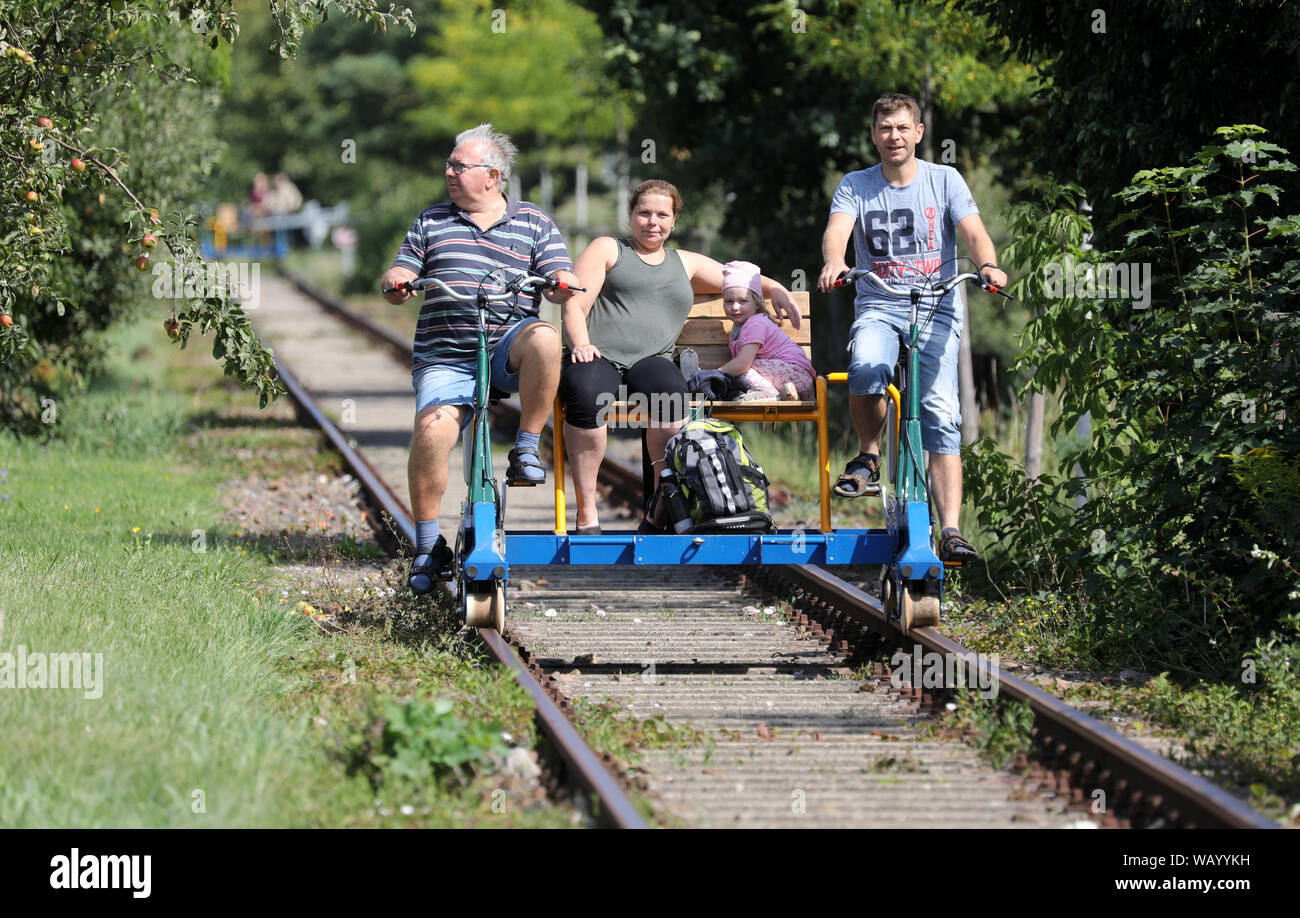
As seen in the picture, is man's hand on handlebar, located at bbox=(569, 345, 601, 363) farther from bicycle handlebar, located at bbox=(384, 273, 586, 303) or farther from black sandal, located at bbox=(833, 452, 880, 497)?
black sandal, located at bbox=(833, 452, 880, 497)

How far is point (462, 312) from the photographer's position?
24.5ft

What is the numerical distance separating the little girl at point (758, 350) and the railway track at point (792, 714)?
3.45ft

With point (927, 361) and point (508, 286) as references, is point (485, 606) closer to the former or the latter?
point (508, 286)

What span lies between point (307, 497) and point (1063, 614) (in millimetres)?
6193

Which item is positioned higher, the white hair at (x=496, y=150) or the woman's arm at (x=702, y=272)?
the white hair at (x=496, y=150)

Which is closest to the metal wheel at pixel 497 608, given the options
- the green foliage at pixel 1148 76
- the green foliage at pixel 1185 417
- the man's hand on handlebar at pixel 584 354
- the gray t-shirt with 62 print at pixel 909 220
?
the man's hand on handlebar at pixel 584 354

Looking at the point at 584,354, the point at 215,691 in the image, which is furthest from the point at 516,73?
the point at 215,691

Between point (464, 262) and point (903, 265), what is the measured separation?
2005mm

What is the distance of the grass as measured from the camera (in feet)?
15.4

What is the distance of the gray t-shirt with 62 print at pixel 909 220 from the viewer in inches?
293

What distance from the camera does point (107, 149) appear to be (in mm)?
8367

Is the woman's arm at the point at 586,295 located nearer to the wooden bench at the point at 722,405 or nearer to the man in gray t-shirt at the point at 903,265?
the wooden bench at the point at 722,405

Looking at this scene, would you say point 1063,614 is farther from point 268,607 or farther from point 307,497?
point 307,497
